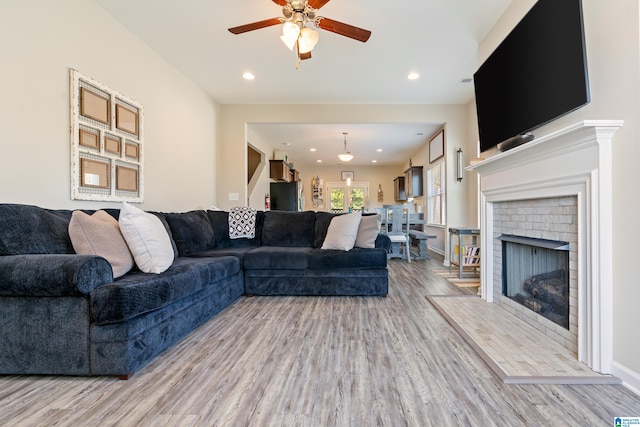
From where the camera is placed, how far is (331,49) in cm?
338

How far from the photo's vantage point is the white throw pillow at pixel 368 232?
11.0 ft

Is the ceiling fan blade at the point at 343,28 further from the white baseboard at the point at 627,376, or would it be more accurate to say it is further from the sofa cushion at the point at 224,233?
the white baseboard at the point at 627,376

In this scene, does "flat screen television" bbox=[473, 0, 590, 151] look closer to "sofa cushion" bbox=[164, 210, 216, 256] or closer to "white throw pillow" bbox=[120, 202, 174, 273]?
"white throw pillow" bbox=[120, 202, 174, 273]

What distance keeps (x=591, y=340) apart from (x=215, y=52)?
4.24 meters

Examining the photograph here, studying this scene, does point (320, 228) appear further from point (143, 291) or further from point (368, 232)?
point (143, 291)

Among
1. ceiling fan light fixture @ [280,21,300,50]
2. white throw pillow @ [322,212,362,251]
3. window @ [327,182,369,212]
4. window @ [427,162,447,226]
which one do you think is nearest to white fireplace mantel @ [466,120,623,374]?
white throw pillow @ [322,212,362,251]

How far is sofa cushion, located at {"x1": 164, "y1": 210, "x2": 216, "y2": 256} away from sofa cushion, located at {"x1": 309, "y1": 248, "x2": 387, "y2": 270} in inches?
50.6

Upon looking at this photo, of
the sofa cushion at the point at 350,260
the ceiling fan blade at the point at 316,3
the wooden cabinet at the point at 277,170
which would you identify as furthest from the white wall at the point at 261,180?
the ceiling fan blade at the point at 316,3

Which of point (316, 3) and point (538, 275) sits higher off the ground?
point (316, 3)

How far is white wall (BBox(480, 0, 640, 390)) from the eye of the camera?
4.84 feet

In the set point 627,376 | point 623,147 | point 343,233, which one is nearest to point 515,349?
point 627,376

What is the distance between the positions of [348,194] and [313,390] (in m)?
9.57

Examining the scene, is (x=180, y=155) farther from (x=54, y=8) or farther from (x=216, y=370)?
(x=216, y=370)

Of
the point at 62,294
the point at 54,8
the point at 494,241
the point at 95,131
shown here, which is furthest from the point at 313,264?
the point at 54,8
